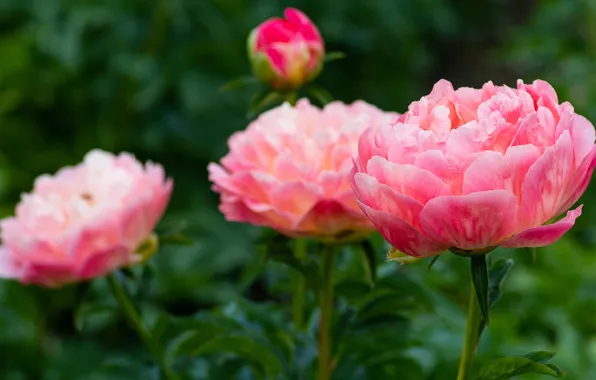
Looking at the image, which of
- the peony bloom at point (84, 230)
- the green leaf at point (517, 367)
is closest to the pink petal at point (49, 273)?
the peony bloom at point (84, 230)

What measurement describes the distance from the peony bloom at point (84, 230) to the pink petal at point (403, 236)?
0.28 meters

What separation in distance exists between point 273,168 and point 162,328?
0.62 ft

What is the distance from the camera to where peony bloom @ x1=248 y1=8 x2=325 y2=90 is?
0.67 metres

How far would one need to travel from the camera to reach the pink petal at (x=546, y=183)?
0.39 metres

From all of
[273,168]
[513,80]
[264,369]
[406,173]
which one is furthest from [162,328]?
[513,80]

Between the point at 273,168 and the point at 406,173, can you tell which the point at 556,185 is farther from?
the point at 273,168

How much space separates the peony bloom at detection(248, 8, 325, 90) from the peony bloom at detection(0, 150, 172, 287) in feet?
0.38

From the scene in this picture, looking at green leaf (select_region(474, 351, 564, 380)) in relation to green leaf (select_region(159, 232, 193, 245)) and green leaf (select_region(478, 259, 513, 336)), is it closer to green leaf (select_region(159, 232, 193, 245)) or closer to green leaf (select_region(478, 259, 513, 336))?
green leaf (select_region(478, 259, 513, 336))

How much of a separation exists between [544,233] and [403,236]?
6 cm

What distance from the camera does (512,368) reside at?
45 centimetres

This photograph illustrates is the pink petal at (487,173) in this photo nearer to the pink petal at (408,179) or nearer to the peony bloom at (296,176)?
the pink petal at (408,179)

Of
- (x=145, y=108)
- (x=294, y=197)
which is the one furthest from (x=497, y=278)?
(x=145, y=108)

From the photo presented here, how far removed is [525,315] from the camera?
3.59 ft

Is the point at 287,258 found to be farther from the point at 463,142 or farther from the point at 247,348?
the point at 463,142
